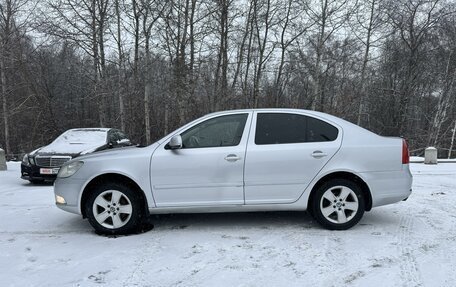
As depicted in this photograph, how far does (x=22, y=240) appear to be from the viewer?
4.70m

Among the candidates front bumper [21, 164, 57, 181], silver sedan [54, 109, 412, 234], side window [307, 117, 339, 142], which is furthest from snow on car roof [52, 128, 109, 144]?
side window [307, 117, 339, 142]

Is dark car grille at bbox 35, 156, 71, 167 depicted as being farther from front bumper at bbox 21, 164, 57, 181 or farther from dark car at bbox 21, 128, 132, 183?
front bumper at bbox 21, 164, 57, 181

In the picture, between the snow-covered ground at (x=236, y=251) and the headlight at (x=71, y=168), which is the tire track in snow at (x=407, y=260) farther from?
the headlight at (x=71, y=168)

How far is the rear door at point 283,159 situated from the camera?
15.6 ft

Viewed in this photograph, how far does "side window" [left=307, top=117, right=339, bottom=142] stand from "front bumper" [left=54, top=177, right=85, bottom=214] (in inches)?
121

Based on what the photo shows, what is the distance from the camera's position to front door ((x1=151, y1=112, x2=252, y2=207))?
15.5ft

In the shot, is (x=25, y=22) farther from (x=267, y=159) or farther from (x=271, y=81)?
(x=267, y=159)

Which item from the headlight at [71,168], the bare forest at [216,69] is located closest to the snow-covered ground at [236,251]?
the headlight at [71,168]

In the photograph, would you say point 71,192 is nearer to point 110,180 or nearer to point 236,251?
point 110,180

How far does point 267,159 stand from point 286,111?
795 millimetres

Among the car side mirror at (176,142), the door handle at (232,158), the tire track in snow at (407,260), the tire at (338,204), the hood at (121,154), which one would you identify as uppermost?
the car side mirror at (176,142)

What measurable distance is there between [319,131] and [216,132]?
4.53 ft

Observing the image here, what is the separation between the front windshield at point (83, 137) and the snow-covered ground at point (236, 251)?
4429 millimetres

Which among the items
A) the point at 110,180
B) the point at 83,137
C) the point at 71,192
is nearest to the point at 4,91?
the point at 83,137
